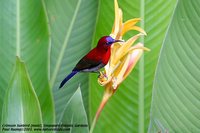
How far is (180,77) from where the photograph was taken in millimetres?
1019

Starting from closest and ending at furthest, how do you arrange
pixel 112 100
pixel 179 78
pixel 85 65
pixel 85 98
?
1. pixel 85 65
2. pixel 179 78
3. pixel 112 100
4. pixel 85 98

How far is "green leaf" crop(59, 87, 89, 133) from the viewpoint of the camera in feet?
3.27

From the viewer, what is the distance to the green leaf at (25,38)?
1177 mm

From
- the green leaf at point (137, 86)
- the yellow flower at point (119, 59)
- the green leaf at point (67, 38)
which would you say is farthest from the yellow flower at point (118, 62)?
the green leaf at point (67, 38)

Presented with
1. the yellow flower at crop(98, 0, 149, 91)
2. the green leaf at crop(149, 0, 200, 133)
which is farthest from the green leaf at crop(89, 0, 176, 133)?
the yellow flower at crop(98, 0, 149, 91)

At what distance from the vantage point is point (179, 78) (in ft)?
3.34

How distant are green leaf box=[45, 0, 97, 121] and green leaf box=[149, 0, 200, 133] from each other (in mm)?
293

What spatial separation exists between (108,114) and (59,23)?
30 centimetres

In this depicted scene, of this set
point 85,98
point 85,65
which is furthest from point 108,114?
point 85,65

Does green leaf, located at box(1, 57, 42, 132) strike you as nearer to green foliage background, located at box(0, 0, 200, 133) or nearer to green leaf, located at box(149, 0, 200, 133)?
green foliage background, located at box(0, 0, 200, 133)

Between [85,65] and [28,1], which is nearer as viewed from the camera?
[85,65]

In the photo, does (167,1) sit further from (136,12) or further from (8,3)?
(8,3)

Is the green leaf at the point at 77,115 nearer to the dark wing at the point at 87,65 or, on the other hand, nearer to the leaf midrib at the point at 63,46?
the dark wing at the point at 87,65

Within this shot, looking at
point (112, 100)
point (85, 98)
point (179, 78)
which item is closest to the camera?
point (179, 78)
